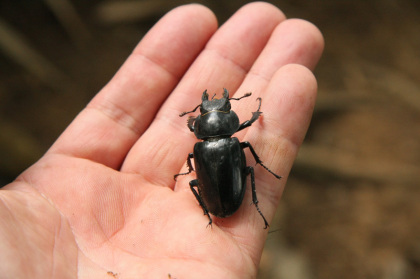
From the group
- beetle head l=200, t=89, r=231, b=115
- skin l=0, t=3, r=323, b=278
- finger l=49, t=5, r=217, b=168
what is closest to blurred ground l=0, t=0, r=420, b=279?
finger l=49, t=5, r=217, b=168

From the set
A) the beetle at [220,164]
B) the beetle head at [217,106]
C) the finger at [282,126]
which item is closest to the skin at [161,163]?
the finger at [282,126]

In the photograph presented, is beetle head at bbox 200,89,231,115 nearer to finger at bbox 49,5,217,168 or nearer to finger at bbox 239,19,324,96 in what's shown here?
finger at bbox 239,19,324,96

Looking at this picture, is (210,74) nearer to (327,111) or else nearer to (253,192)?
(253,192)

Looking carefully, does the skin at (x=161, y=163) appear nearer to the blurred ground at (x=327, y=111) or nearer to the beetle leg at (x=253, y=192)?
the beetle leg at (x=253, y=192)

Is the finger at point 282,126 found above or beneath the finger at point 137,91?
beneath

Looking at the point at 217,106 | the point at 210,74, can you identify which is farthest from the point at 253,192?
the point at 210,74

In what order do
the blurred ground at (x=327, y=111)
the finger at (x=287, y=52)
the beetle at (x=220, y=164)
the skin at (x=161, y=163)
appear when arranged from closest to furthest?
the skin at (x=161, y=163)
the beetle at (x=220, y=164)
the finger at (x=287, y=52)
the blurred ground at (x=327, y=111)

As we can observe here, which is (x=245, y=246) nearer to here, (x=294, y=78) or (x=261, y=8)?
(x=294, y=78)
